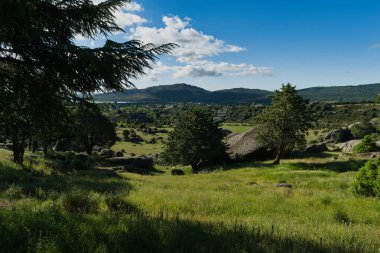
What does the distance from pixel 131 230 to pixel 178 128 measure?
4485cm

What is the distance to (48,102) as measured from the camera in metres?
10.1

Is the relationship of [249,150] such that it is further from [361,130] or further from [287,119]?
[361,130]

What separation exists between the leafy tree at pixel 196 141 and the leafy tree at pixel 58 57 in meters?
37.8

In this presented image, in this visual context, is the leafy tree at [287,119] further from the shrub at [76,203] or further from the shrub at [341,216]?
the shrub at [76,203]

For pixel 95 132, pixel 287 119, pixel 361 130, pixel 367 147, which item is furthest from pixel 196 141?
pixel 361 130

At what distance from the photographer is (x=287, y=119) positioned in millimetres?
40938

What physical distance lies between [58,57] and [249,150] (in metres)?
43.1

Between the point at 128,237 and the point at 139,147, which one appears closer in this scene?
the point at 128,237

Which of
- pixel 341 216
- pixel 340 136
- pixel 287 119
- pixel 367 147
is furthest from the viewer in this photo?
pixel 340 136

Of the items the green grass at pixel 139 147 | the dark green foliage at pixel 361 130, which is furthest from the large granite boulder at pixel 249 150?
the dark green foliage at pixel 361 130

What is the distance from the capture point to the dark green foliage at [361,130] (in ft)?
282

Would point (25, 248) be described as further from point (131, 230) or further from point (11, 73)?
point (11, 73)

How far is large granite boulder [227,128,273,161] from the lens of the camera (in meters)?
49.7

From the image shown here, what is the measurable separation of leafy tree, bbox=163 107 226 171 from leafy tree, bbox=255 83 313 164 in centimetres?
886
